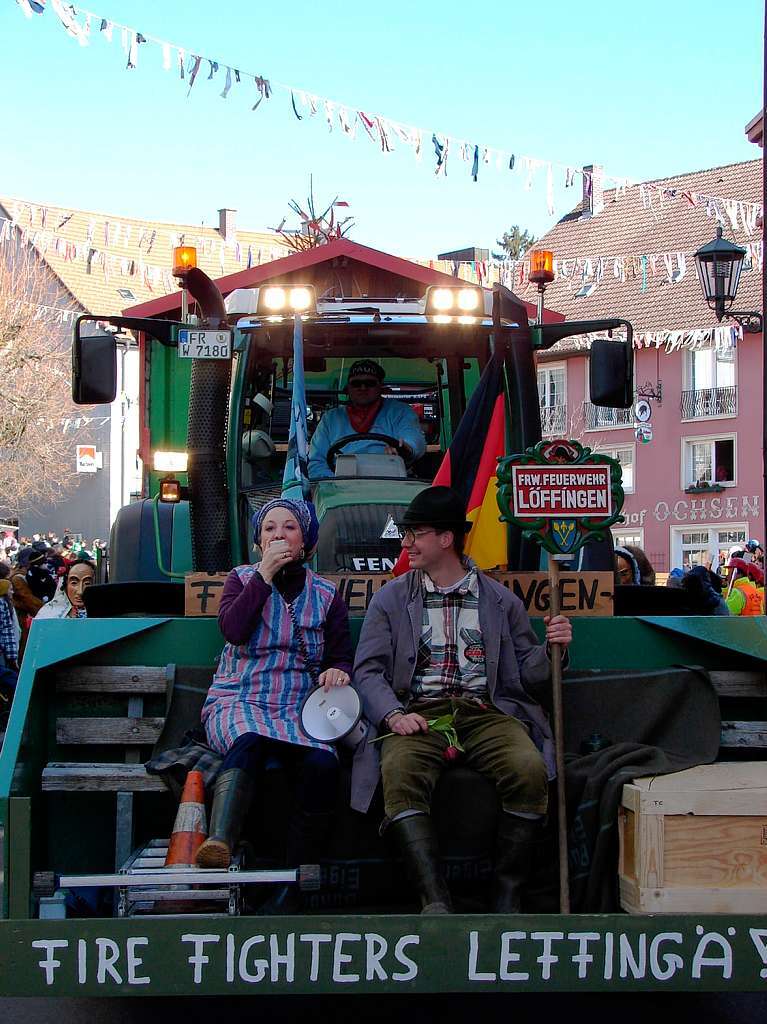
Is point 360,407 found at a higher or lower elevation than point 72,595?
higher

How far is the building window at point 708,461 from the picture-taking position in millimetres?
43625

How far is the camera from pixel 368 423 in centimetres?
785

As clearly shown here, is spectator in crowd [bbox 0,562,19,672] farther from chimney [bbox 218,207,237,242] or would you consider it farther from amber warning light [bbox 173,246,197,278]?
chimney [bbox 218,207,237,242]

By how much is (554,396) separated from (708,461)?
6.38 meters

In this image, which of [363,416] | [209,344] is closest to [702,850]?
[363,416]

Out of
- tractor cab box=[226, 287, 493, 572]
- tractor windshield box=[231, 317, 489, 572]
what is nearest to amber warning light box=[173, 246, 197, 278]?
tractor cab box=[226, 287, 493, 572]

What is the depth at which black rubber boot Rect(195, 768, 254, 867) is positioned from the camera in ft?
14.6

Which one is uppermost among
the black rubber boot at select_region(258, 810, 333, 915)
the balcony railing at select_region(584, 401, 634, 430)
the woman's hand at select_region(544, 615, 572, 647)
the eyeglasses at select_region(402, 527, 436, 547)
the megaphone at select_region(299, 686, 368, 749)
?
the balcony railing at select_region(584, 401, 634, 430)

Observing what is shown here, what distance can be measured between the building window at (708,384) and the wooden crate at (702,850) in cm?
4049

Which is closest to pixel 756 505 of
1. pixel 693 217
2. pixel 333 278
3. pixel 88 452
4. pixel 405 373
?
pixel 693 217

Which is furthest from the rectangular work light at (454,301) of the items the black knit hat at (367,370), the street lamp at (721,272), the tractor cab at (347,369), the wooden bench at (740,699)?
the street lamp at (721,272)

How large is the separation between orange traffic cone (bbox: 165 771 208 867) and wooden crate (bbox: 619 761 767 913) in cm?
137

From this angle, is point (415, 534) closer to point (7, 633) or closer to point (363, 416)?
point (363, 416)

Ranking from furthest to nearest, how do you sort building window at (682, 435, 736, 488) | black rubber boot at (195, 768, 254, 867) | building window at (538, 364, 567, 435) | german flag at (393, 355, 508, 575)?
building window at (538, 364, 567, 435), building window at (682, 435, 736, 488), german flag at (393, 355, 508, 575), black rubber boot at (195, 768, 254, 867)
